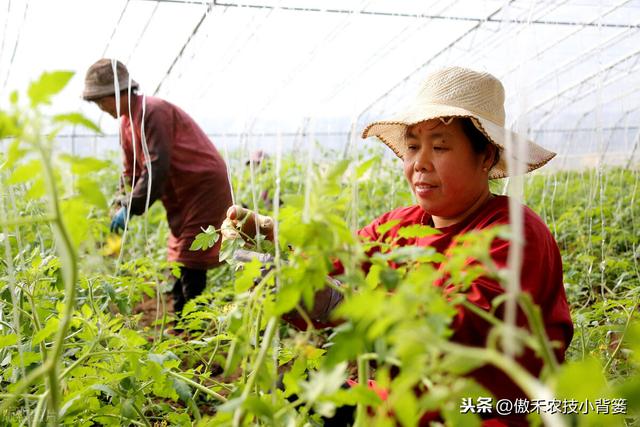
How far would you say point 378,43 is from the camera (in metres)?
6.18

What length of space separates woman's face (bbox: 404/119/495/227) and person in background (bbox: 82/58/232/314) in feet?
6.01

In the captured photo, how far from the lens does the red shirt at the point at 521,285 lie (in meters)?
1.01

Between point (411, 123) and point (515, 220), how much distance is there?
753 millimetres

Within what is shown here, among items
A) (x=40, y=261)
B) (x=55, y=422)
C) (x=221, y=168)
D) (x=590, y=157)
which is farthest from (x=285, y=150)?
(x=55, y=422)

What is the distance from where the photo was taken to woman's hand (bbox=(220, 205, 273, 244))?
132cm

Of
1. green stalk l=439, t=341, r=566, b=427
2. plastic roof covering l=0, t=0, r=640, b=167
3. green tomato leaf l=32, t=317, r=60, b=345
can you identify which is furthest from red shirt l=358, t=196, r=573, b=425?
plastic roof covering l=0, t=0, r=640, b=167

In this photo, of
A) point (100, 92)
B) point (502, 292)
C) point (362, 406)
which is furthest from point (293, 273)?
point (100, 92)

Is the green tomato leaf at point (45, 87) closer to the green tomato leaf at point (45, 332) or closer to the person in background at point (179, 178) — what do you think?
the green tomato leaf at point (45, 332)

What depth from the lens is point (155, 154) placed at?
2.89 meters

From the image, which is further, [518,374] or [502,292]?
[502,292]

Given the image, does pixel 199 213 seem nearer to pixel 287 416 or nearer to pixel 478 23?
pixel 287 416

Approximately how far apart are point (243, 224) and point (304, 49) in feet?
13.7

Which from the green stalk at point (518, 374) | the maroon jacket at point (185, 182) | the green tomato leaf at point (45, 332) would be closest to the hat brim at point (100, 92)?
the maroon jacket at point (185, 182)

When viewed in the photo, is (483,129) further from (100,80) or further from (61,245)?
(100,80)
